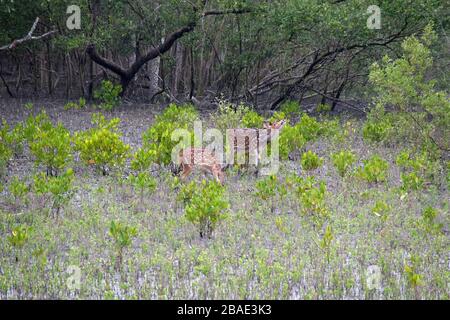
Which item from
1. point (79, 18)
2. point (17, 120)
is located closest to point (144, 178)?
point (17, 120)

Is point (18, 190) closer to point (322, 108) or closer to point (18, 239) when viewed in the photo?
point (18, 239)

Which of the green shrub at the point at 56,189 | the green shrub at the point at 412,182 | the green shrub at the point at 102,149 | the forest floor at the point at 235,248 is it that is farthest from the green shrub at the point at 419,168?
the green shrub at the point at 56,189

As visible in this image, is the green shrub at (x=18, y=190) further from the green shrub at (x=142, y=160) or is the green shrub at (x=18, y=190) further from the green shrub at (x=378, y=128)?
the green shrub at (x=378, y=128)

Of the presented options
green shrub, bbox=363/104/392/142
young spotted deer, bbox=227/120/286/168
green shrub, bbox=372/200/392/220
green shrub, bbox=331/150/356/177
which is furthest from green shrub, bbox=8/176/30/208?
green shrub, bbox=363/104/392/142

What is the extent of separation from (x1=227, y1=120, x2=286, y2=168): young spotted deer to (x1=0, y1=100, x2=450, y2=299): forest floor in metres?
0.28

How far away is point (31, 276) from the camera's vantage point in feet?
15.6

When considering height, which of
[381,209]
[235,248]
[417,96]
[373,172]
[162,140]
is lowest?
[235,248]

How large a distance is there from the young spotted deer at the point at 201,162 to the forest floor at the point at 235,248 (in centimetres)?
24

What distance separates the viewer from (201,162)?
23.9ft

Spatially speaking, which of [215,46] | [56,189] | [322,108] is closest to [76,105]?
[215,46]

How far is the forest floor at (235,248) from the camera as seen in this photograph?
15.2ft

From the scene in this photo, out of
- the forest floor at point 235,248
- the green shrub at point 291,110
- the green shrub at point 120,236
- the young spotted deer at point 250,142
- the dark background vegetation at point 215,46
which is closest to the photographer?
the forest floor at point 235,248

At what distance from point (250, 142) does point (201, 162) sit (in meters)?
0.75

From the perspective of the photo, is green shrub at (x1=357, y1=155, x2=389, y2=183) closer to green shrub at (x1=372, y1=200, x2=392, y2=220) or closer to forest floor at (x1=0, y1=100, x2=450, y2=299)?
forest floor at (x1=0, y1=100, x2=450, y2=299)
